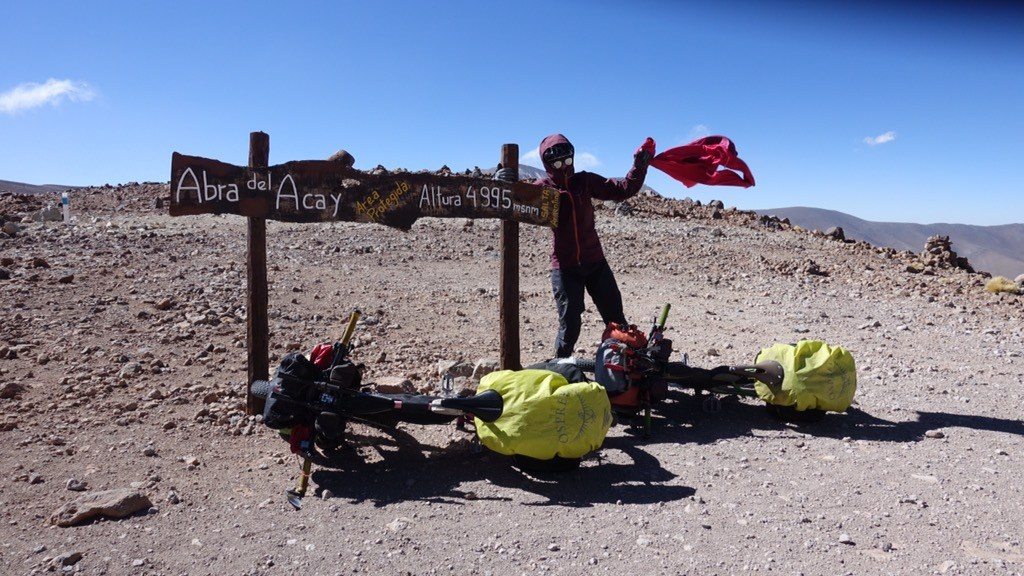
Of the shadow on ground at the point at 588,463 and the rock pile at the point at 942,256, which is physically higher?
the rock pile at the point at 942,256

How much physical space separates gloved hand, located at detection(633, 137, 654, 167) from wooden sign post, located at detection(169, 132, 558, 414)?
0.72m

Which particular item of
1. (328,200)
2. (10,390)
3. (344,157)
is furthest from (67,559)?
(344,157)

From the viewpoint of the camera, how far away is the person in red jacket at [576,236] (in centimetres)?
604

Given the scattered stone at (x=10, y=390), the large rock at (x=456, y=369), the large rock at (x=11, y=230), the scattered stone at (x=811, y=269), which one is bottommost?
the scattered stone at (x=10, y=390)

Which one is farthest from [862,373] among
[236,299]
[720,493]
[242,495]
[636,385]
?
[236,299]

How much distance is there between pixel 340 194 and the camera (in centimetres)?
553

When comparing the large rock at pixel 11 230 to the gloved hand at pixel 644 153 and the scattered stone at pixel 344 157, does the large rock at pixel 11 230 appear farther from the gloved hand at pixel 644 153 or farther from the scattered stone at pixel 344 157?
the gloved hand at pixel 644 153

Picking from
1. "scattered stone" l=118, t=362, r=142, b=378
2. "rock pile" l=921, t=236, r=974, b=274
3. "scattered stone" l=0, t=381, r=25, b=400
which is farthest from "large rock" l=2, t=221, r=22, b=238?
"rock pile" l=921, t=236, r=974, b=274

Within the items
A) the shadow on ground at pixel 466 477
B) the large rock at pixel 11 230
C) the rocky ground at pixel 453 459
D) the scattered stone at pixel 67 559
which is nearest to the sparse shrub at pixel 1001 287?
the rocky ground at pixel 453 459

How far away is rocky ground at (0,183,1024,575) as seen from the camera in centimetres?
358

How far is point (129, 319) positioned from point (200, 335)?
4.09 ft

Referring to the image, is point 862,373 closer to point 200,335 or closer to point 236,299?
point 200,335

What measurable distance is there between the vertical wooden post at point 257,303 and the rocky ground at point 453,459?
0.32 m

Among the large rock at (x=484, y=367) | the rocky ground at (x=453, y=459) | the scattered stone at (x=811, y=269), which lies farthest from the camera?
the scattered stone at (x=811, y=269)
